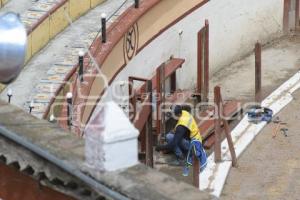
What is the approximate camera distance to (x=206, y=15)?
20.1m

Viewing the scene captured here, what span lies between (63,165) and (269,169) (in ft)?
31.3

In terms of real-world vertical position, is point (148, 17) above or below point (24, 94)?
above

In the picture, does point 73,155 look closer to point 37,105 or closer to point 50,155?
point 50,155

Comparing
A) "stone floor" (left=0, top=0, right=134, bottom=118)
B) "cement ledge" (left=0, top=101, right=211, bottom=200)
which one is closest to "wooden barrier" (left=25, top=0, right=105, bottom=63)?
"stone floor" (left=0, top=0, right=134, bottom=118)

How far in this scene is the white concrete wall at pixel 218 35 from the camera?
1800 centimetres

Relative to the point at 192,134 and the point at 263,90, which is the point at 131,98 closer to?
the point at 192,134

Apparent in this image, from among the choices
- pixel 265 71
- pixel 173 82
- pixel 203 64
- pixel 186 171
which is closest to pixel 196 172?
pixel 186 171

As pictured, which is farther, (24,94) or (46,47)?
(46,47)

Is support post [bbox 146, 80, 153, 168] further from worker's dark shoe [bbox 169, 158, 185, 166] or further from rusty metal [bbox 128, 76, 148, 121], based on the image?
worker's dark shoe [bbox 169, 158, 185, 166]

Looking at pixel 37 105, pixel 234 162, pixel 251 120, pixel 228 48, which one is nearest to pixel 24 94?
pixel 37 105

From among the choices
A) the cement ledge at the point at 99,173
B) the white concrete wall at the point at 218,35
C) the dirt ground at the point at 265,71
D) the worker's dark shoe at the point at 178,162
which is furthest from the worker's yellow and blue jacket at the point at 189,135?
the cement ledge at the point at 99,173

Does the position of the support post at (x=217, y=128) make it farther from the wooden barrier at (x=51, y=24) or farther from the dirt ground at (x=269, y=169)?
the wooden barrier at (x=51, y=24)

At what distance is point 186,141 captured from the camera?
14.9 m

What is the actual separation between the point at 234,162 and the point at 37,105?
13.8 feet
